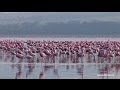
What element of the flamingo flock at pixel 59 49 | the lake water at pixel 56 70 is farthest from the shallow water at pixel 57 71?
the flamingo flock at pixel 59 49

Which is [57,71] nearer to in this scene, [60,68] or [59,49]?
A: [60,68]

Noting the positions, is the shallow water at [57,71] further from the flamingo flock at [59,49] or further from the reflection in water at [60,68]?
the flamingo flock at [59,49]

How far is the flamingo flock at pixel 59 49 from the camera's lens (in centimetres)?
295

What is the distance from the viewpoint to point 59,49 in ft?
9.94

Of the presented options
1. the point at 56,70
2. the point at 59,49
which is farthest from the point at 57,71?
the point at 59,49

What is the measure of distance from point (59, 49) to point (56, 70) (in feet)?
1.08

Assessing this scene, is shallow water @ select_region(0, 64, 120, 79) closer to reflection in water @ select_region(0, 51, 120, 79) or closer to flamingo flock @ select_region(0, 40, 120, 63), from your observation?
reflection in water @ select_region(0, 51, 120, 79)

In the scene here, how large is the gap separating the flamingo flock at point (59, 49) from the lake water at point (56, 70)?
0.09 metres

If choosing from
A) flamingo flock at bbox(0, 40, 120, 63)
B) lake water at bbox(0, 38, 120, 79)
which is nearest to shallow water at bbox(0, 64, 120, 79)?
lake water at bbox(0, 38, 120, 79)
